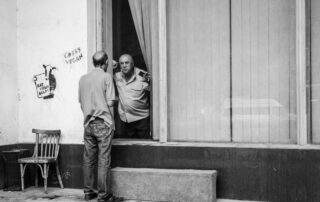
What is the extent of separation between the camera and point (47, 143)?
725cm

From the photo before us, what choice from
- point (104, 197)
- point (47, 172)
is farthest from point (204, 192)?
point (47, 172)

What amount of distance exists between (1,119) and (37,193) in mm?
1447

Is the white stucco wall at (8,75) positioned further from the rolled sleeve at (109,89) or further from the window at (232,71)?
the window at (232,71)

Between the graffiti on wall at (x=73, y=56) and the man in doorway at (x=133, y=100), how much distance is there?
71cm

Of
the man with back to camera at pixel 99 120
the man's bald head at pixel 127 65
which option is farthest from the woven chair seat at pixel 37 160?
the man's bald head at pixel 127 65

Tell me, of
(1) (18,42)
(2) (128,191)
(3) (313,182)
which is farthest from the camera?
(1) (18,42)

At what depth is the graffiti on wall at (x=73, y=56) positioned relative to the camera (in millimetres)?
Answer: 7020

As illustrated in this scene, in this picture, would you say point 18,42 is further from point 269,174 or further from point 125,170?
point 269,174

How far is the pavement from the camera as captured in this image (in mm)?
6366

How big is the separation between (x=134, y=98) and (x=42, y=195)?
2.18 meters

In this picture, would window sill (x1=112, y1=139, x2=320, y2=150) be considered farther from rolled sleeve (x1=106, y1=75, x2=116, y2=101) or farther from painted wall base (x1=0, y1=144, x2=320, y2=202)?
rolled sleeve (x1=106, y1=75, x2=116, y2=101)

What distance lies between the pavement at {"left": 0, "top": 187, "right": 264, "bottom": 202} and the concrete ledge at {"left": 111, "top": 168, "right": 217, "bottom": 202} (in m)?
0.24

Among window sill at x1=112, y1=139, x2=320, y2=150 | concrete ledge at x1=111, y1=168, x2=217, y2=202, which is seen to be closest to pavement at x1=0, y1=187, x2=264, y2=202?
concrete ledge at x1=111, y1=168, x2=217, y2=202

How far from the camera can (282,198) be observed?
5855 millimetres
